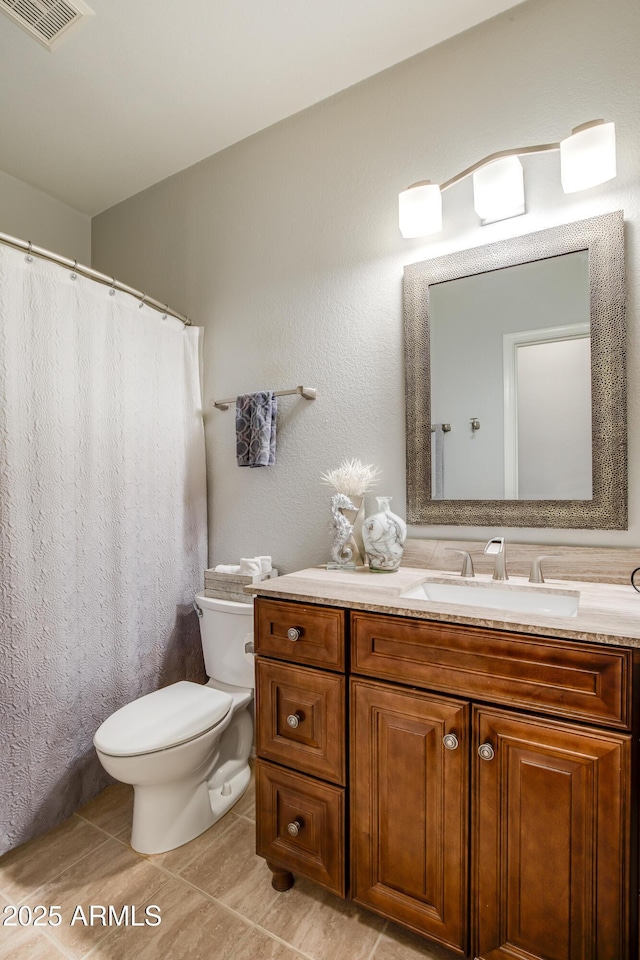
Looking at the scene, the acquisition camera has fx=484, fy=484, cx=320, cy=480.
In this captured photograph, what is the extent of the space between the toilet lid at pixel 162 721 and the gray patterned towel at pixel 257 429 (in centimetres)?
89

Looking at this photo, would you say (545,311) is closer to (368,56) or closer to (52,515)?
(368,56)

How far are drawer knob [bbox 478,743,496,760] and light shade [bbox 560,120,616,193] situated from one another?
1.45 m

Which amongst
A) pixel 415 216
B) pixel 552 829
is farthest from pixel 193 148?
pixel 552 829

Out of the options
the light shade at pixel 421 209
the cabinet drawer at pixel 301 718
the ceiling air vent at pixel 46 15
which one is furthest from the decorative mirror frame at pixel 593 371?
the ceiling air vent at pixel 46 15

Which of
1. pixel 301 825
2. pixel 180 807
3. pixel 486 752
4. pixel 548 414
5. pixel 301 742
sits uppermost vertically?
pixel 548 414

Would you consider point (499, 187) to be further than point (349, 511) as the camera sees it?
No

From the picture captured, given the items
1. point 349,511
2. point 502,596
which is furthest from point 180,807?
point 502,596

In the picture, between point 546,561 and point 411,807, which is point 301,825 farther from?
point 546,561

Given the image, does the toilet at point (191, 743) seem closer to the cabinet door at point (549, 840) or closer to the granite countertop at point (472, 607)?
the granite countertop at point (472, 607)

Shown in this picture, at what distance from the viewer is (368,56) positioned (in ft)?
5.58

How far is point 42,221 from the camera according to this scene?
8.04 ft

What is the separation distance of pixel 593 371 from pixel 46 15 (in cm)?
200

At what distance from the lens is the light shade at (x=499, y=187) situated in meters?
1.42

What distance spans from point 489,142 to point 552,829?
1.89 m
